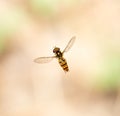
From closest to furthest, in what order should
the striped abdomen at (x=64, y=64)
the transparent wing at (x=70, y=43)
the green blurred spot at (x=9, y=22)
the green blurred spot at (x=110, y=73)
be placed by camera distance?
the striped abdomen at (x=64, y=64) → the green blurred spot at (x=110, y=73) → the transparent wing at (x=70, y=43) → the green blurred spot at (x=9, y=22)

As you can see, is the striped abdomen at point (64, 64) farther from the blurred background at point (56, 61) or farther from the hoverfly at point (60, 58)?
the blurred background at point (56, 61)

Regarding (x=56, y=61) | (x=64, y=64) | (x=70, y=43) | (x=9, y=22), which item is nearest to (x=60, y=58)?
(x=64, y=64)

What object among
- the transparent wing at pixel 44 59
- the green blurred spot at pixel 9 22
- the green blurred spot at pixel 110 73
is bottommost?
the green blurred spot at pixel 110 73

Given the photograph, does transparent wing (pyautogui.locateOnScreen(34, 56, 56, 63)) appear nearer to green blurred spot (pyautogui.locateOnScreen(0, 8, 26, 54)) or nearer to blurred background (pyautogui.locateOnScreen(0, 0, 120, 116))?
blurred background (pyautogui.locateOnScreen(0, 0, 120, 116))

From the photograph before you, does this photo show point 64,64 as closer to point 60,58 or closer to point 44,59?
point 60,58

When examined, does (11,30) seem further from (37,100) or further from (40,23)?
(37,100)

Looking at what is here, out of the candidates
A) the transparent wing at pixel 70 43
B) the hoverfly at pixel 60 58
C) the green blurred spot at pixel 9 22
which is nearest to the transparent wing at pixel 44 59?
the hoverfly at pixel 60 58

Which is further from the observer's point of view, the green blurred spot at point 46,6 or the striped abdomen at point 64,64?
the green blurred spot at point 46,6

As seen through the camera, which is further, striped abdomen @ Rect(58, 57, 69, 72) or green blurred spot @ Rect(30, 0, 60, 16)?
green blurred spot @ Rect(30, 0, 60, 16)

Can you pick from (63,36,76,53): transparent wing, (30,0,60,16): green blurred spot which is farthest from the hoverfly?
(30,0,60,16): green blurred spot
